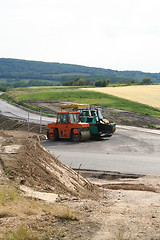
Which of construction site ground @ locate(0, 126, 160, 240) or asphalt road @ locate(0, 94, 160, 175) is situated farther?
asphalt road @ locate(0, 94, 160, 175)

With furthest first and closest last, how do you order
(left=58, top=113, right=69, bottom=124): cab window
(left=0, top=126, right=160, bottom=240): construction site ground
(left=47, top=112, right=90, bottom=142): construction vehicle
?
(left=58, top=113, right=69, bottom=124): cab window, (left=47, top=112, right=90, bottom=142): construction vehicle, (left=0, top=126, right=160, bottom=240): construction site ground

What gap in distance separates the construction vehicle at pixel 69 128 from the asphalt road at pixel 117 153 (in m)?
0.57

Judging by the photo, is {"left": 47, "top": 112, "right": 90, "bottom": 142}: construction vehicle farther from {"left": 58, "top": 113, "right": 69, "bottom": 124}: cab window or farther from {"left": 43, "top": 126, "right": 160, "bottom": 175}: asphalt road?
{"left": 43, "top": 126, "right": 160, "bottom": 175}: asphalt road

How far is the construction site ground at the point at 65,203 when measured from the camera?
298 inches

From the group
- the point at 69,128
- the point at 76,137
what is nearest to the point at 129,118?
the point at 69,128

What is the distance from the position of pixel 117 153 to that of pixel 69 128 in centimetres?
619

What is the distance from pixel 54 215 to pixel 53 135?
19.9 meters

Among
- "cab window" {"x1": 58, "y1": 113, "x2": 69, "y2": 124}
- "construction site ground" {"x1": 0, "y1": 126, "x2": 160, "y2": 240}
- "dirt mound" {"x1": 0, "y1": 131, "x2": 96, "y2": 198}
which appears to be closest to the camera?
"construction site ground" {"x1": 0, "y1": 126, "x2": 160, "y2": 240}

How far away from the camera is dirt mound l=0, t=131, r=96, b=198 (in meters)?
10.7

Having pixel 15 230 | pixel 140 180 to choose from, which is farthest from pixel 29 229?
pixel 140 180

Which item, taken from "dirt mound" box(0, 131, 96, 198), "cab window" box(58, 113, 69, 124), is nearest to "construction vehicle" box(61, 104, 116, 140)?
"cab window" box(58, 113, 69, 124)

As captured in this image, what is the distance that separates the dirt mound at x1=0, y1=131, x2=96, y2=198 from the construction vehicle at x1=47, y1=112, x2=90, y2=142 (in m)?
14.1

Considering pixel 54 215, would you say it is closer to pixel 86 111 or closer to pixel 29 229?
pixel 29 229

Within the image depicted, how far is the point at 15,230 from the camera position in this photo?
24.0 ft
